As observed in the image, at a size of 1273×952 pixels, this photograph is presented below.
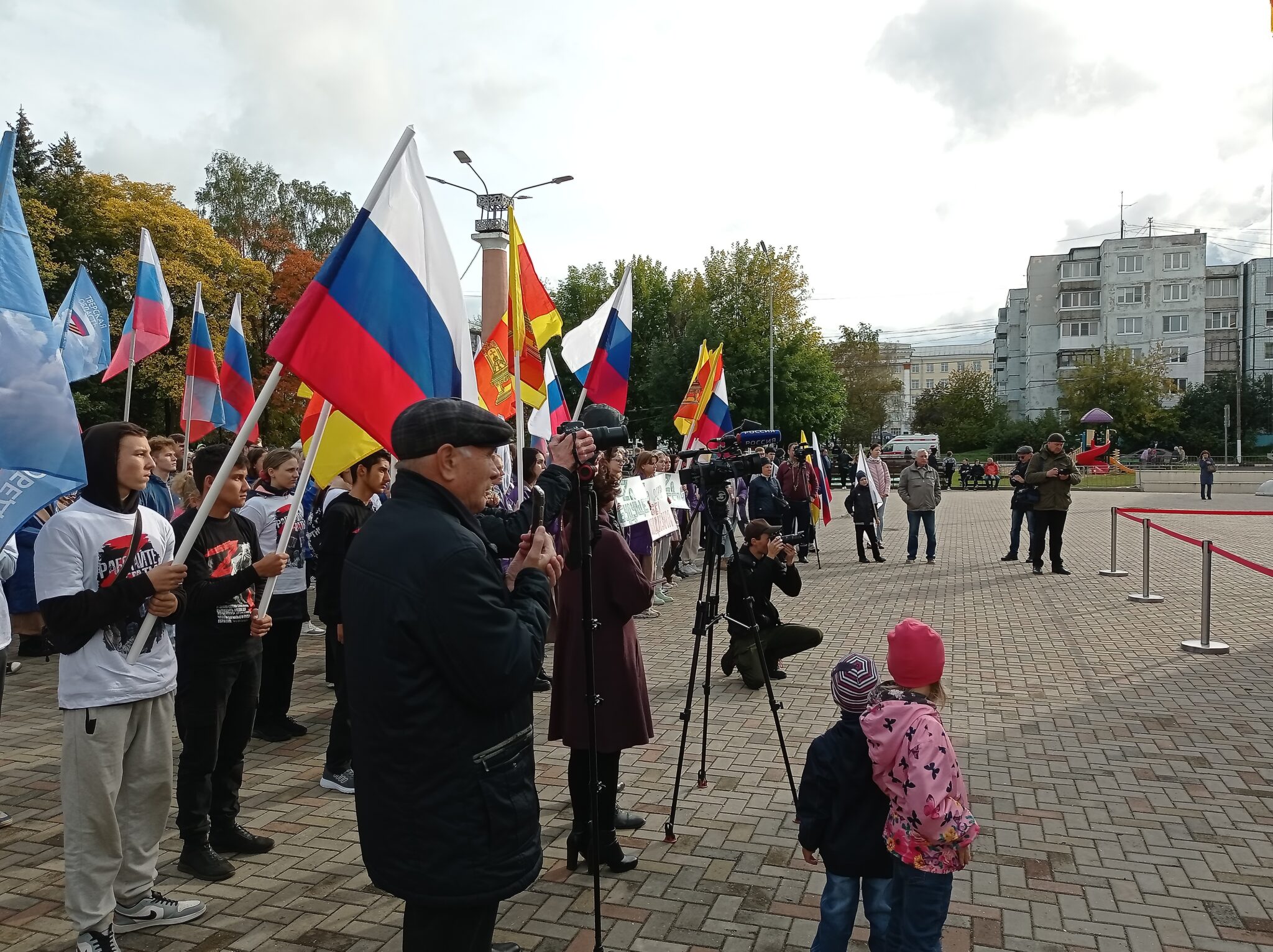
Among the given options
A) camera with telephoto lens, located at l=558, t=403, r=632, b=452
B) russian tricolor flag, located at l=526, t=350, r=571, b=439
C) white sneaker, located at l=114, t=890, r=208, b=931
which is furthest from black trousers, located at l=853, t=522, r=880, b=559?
white sneaker, located at l=114, t=890, r=208, b=931

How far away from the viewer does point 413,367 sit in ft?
12.9

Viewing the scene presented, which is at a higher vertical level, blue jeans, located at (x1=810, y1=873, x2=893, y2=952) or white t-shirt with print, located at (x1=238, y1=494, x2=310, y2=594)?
white t-shirt with print, located at (x1=238, y1=494, x2=310, y2=594)

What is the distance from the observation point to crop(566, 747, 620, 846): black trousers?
171 inches

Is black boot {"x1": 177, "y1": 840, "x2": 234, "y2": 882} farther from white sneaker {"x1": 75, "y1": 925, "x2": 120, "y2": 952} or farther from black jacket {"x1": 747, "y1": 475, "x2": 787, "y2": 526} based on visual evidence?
black jacket {"x1": 747, "y1": 475, "x2": 787, "y2": 526}

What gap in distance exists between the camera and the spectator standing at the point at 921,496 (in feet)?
50.4

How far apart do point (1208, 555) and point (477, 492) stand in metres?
8.52

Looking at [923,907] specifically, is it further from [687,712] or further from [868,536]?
[868,536]

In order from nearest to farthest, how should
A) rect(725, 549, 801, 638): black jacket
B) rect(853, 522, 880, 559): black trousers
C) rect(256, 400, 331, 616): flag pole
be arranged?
rect(256, 400, 331, 616): flag pole → rect(725, 549, 801, 638): black jacket → rect(853, 522, 880, 559): black trousers

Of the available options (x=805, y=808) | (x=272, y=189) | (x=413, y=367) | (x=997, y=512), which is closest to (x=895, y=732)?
(x=805, y=808)

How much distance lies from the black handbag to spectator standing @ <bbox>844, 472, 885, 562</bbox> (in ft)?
43.5

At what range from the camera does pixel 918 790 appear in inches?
118

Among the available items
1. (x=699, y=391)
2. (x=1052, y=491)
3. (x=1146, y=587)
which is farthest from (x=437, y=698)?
(x=1052, y=491)

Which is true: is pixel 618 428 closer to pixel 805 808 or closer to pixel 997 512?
pixel 805 808

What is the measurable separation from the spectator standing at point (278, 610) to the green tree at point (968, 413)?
68031 millimetres
